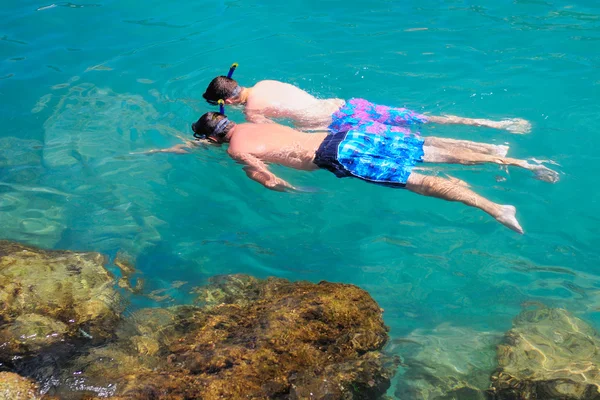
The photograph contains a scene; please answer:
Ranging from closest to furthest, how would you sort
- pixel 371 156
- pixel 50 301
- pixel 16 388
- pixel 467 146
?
pixel 16 388 → pixel 50 301 → pixel 371 156 → pixel 467 146

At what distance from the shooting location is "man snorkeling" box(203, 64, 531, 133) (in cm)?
655

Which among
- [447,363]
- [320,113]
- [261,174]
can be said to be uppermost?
[320,113]

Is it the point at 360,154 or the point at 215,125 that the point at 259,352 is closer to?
the point at 360,154

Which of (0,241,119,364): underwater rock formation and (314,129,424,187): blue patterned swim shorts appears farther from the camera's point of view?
(314,129,424,187): blue patterned swim shorts

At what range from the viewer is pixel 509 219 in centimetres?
489

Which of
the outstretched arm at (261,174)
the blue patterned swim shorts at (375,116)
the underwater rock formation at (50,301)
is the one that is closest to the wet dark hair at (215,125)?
the outstretched arm at (261,174)

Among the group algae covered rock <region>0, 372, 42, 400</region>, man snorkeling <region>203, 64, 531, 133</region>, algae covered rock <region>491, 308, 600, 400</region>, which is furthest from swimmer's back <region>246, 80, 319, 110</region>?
algae covered rock <region>0, 372, 42, 400</region>

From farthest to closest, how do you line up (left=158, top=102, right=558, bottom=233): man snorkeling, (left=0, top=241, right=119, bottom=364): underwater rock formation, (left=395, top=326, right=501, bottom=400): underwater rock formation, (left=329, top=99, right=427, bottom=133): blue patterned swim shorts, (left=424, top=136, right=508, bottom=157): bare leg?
1. (left=329, top=99, right=427, bottom=133): blue patterned swim shorts
2. (left=424, top=136, right=508, bottom=157): bare leg
3. (left=158, top=102, right=558, bottom=233): man snorkeling
4. (left=0, top=241, right=119, bottom=364): underwater rock formation
5. (left=395, top=326, right=501, bottom=400): underwater rock formation

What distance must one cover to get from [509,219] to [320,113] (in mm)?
2674

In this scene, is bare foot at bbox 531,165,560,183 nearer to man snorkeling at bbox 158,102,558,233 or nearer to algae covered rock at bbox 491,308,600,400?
man snorkeling at bbox 158,102,558,233

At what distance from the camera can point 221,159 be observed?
6.51 metres

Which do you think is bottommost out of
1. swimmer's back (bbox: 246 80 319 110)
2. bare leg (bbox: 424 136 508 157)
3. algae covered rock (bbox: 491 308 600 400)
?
algae covered rock (bbox: 491 308 600 400)

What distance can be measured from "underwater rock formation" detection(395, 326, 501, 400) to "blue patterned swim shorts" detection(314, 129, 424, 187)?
156 centimetres

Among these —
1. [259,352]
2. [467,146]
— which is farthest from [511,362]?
[467,146]
